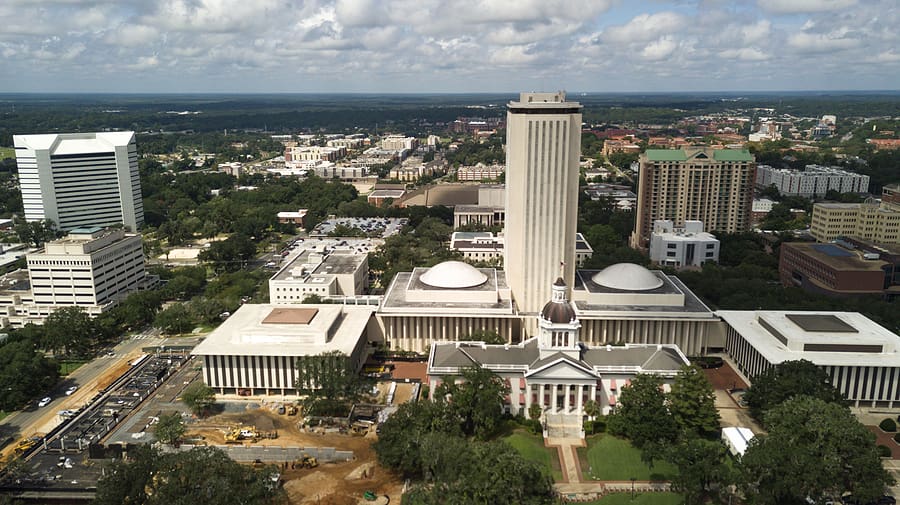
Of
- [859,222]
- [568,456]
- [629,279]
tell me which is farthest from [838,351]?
[859,222]

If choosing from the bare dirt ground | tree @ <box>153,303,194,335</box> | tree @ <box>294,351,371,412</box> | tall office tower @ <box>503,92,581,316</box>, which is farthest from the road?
tall office tower @ <box>503,92,581,316</box>

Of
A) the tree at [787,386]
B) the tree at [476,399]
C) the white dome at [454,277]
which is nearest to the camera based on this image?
the tree at [476,399]

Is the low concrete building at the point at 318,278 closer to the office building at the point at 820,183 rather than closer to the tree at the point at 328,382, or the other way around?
the tree at the point at 328,382

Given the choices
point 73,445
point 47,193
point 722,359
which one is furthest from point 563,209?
point 47,193

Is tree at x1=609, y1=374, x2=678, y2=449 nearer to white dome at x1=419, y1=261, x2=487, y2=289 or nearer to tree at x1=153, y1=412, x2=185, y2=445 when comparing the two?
white dome at x1=419, y1=261, x2=487, y2=289

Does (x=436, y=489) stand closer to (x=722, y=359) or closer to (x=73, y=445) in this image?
(x=73, y=445)

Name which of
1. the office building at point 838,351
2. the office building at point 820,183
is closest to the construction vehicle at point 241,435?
the office building at point 838,351

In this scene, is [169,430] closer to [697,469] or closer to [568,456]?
[568,456]
